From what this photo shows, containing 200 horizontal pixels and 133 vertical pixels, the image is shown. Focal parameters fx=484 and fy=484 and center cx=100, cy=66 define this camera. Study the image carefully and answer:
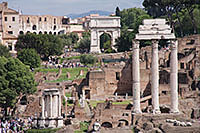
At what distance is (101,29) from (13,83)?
39613mm

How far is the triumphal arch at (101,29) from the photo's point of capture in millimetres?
79562

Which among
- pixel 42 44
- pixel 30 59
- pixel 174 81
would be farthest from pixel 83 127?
pixel 42 44

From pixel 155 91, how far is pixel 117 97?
17221mm

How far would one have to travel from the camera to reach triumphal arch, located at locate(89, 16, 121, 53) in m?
79.6

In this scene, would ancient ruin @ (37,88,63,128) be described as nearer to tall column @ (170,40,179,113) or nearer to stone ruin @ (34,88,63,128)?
stone ruin @ (34,88,63,128)

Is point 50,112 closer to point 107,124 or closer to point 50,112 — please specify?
point 50,112

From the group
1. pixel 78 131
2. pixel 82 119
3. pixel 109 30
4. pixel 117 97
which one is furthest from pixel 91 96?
pixel 109 30

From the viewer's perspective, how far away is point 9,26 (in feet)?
306

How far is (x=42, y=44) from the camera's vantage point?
6962 cm

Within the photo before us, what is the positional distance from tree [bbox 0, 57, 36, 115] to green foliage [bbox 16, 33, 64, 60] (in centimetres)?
2343

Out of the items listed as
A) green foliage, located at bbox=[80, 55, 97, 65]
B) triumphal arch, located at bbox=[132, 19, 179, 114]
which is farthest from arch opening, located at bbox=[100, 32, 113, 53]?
triumphal arch, located at bbox=[132, 19, 179, 114]

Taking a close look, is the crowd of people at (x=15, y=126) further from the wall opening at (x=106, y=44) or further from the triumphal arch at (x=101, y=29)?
the triumphal arch at (x=101, y=29)

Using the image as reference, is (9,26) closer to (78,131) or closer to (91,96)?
(91,96)

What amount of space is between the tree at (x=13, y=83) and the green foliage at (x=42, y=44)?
76.9 ft
